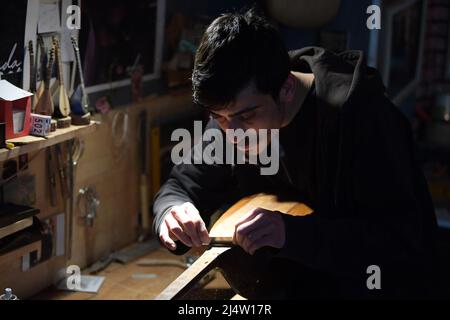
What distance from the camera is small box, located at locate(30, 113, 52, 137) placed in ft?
5.84

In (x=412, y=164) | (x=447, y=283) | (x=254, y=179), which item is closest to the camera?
(x=412, y=164)

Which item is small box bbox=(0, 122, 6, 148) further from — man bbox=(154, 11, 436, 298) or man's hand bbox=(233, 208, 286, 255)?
man's hand bbox=(233, 208, 286, 255)

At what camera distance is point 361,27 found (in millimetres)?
2549

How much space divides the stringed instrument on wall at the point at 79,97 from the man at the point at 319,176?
1.57ft

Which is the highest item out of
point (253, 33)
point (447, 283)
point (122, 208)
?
point (253, 33)

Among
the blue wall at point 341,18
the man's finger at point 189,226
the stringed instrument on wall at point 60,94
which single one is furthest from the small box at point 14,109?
the blue wall at point 341,18

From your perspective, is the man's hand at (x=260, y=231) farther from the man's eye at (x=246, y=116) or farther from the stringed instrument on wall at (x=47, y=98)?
the stringed instrument on wall at (x=47, y=98)

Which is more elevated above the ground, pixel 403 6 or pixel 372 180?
pixel 403 6

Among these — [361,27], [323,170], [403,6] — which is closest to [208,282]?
[323,170]

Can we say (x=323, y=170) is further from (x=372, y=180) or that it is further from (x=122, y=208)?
(x=122, y=208)

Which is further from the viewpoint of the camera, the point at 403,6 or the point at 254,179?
the point at 403,6

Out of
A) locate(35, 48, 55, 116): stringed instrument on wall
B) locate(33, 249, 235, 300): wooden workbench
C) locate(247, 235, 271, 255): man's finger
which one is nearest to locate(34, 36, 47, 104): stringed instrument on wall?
locate(35, 48, 55, 116): stringed instrument on wall
